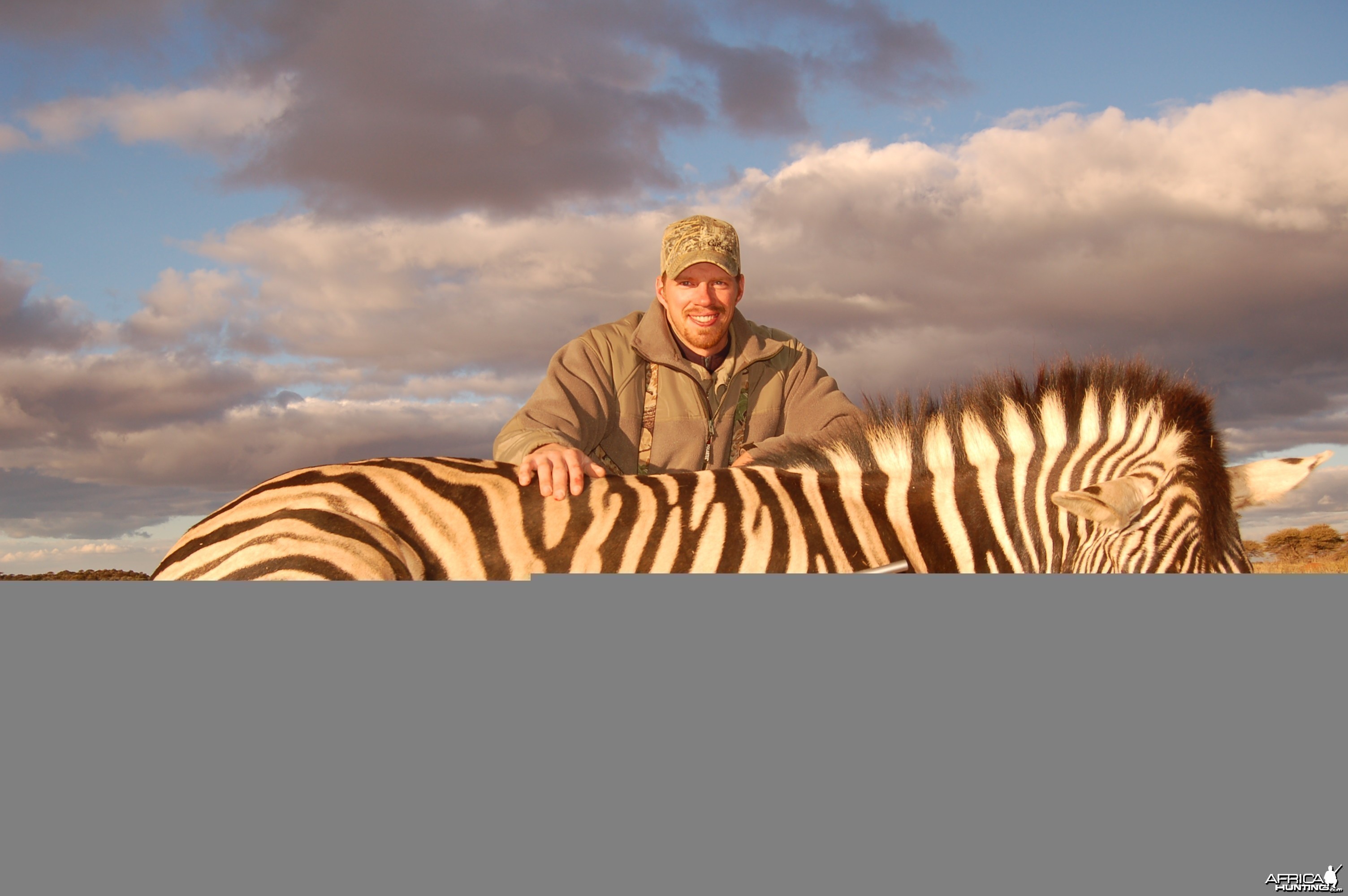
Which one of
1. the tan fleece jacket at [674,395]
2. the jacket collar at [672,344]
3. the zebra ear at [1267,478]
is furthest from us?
the jacket collar at [672,344]

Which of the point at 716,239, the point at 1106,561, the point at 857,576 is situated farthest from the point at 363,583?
the point at 716,239

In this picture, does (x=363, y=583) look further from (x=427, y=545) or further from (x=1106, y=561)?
(x=1106, y=561)

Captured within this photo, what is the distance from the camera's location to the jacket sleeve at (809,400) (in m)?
5.34

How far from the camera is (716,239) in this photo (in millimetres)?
5594

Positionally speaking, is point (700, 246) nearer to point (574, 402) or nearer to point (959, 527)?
point (574, 402)

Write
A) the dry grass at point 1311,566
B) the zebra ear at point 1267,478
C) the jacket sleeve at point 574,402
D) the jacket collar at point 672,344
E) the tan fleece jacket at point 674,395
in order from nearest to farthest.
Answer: the dry grass at point 1311,566, the zebra ear at point 1267,478, the jacket sleeve at point 574,402, the tan fleece jacket at point 674,395, the jacket collar at point 672,344

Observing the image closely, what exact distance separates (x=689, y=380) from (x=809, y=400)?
720mm

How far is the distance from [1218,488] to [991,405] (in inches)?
33.8

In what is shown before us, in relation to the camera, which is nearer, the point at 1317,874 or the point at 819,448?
the point at 1317,874

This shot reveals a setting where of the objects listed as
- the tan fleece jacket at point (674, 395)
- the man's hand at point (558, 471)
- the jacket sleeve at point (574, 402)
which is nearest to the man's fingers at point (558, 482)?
the man's hand at point (558, 471)

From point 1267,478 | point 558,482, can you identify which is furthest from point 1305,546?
point 558,482

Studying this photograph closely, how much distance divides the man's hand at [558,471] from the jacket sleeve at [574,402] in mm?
738

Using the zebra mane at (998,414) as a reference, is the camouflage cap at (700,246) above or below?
above

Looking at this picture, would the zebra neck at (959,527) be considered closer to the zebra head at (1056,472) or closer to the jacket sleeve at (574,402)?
the zebra head at (1056,472)
